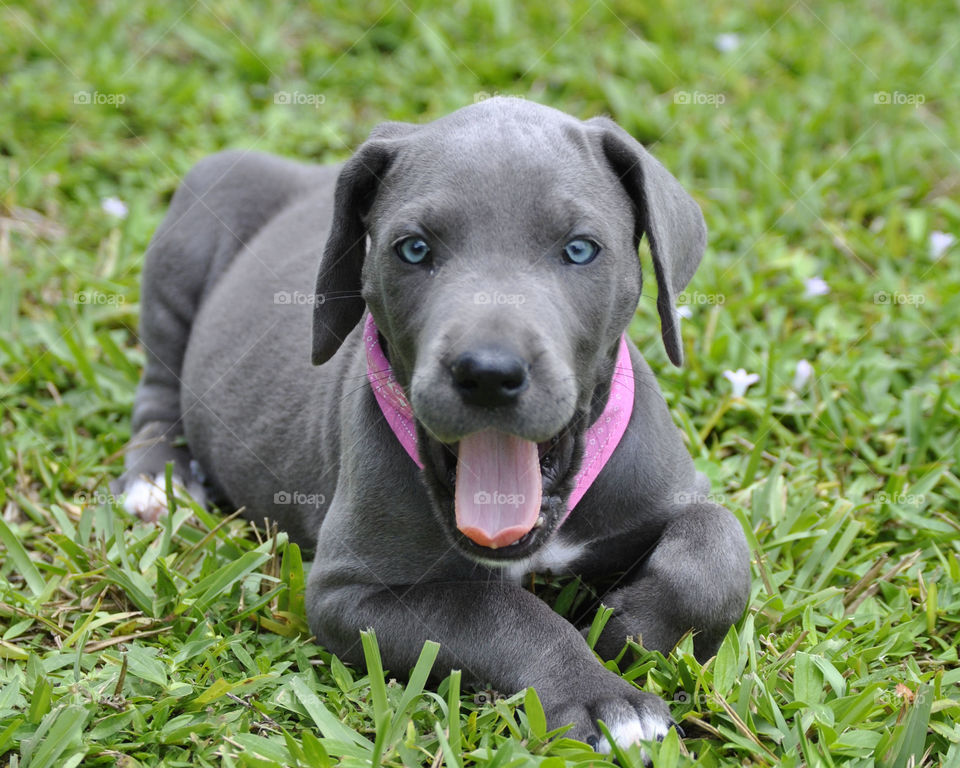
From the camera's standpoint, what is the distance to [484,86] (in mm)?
8602

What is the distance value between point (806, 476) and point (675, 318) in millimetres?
1526

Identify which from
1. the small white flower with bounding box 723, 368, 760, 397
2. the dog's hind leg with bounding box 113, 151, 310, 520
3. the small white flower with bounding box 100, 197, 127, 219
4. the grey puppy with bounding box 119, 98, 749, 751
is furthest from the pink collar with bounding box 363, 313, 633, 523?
the small white flower with bounding box 100, 197, 127, 219

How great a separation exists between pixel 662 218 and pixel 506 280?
75 cm

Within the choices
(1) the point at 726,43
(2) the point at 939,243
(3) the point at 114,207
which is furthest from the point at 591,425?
(1) the point at 726,43

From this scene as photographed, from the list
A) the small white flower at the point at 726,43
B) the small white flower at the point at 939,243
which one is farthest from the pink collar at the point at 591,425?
the small white flower at the point at 726,43

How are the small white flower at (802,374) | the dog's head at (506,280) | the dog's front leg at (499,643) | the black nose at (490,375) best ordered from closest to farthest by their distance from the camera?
the black nose at (490,375) < the dog's head at (506,280) < the dog's front leg at (499,643) < the small white flower at (802,374)

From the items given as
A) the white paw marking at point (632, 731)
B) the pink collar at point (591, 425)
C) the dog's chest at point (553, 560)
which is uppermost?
the pink collar at point (591, 425)

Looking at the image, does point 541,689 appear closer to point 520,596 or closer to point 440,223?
point 520,596

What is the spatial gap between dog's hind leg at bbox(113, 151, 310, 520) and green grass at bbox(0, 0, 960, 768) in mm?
315

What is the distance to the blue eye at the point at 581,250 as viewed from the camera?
3771 mm

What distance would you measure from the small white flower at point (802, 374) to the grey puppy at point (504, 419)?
1485 millimetres

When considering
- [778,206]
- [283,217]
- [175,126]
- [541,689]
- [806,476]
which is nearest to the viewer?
[541,689]

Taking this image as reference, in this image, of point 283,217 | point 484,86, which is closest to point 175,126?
point 484,86

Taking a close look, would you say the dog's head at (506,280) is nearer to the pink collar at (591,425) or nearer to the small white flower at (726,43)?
the pink collar at (591,425)
